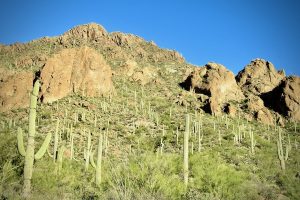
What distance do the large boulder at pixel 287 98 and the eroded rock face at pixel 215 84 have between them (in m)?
5.22

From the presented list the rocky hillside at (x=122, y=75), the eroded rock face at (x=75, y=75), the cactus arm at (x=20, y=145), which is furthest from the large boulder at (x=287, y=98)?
the cactus arm at (x=20, y=145)

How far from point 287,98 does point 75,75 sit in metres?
33.9

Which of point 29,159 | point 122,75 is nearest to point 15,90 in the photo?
point 122,75

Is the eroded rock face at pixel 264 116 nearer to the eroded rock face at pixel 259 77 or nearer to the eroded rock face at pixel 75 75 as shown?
the eroded rock face at pixel 259 77

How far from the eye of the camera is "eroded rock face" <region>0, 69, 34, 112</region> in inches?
1961

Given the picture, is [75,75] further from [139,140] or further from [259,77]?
[259,77]

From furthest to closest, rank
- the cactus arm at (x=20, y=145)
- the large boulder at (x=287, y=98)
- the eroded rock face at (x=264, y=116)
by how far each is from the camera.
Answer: the large boulder at (x=287, y=98) < the eroded rock face at (x=264, y=116) < the cactus arm at (x=20, y=145)

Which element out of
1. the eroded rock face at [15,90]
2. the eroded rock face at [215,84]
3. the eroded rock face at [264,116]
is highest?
the eroded rock face at [215,84]

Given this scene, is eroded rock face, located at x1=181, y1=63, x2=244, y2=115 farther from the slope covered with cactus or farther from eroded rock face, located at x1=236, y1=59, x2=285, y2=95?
eroded rock face, located at x1=236, y1=59, x2=285, y2=95

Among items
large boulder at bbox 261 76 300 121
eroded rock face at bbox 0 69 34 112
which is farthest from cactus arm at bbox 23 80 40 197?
large boulder at bbox 261 76 300 121

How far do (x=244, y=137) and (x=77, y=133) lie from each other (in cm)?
1631

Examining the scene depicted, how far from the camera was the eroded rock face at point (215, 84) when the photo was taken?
65.1 meters

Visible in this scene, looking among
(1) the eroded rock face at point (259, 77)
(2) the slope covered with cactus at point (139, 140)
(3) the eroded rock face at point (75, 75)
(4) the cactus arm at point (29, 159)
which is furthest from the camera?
(1) the eroded rock face at point (259, 77)

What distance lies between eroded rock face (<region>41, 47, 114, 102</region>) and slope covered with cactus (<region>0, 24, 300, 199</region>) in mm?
1191
